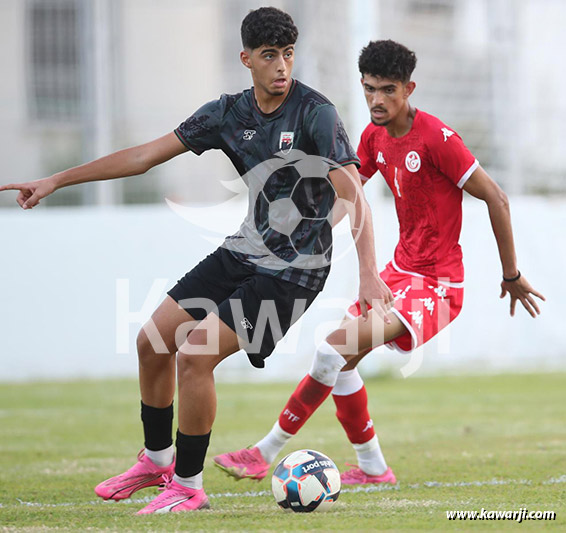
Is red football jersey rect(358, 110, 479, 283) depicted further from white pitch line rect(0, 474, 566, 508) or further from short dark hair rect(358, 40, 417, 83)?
white pitch line rect(0, 474, 566, 508)

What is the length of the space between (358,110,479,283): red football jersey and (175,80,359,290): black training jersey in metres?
0.77

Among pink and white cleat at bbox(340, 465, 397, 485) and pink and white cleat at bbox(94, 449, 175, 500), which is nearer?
pink and white cleat at bbox(94, 449, 175, 500)

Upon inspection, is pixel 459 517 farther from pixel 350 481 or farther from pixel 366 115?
pixel 366 115

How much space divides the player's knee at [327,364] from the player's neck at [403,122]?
1246 mm

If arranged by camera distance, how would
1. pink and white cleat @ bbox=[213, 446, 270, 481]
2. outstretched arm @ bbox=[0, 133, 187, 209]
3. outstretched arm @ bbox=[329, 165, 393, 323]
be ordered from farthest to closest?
pink and white cleat @ bbox=[213, 446, 270, 481] < outstretched arm @ bbox=[0, 133, 187, 209] < outstretched arm @ bbox=[329, 165, 393, 323]

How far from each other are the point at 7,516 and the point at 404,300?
229cm

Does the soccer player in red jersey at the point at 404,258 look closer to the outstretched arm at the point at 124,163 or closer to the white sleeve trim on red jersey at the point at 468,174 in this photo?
the white sleeve trim on red jersey at the point at 468,174

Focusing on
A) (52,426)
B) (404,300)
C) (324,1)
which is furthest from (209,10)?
(404,300)

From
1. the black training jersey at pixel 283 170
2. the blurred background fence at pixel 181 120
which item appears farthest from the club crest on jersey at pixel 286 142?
the blurred background fence at pixel 181 120

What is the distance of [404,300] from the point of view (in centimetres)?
512

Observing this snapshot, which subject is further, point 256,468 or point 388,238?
point 388,238

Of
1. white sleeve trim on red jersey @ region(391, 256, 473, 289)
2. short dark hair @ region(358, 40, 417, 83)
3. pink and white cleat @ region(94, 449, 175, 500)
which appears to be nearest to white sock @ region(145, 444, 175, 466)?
pink and white cleat @ region(94, 449, 175, 500)

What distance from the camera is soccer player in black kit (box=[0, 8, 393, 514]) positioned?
4.34 metres

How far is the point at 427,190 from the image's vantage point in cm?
518
